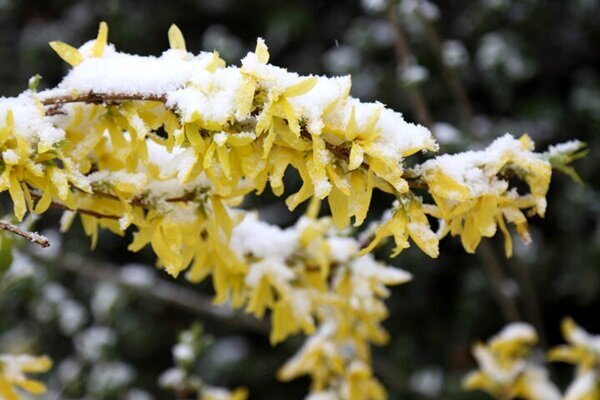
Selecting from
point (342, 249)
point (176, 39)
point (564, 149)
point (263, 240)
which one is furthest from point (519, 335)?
point (176, 39)

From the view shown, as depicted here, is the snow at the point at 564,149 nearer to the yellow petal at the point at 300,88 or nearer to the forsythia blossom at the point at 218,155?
the forsythia blossom at the point at 218,155

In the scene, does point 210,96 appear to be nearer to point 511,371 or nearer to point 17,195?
point 17,195

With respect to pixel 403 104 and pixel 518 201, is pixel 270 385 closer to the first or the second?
pixel 403 104

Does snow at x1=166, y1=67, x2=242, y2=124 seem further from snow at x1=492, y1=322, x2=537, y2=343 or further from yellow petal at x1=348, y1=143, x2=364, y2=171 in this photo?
snow at x1=492, y1=322, x2=537, y2=343

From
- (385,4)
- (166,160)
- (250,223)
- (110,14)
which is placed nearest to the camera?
(166,160)

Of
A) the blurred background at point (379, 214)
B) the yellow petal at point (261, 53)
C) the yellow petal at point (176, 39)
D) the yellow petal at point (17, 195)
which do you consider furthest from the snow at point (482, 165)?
the blurred background at point (379, 214)

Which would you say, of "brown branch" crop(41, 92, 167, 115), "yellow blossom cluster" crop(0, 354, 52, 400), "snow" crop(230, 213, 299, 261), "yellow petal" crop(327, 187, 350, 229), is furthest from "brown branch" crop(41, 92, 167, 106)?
"yellow blossom cluster" crop(0, 354, 52, 400)

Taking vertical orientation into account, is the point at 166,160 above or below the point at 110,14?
below

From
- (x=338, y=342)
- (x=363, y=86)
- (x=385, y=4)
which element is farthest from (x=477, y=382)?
(x=363, y=86)

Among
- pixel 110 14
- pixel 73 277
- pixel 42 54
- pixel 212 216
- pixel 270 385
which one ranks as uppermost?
pixel 110 14
